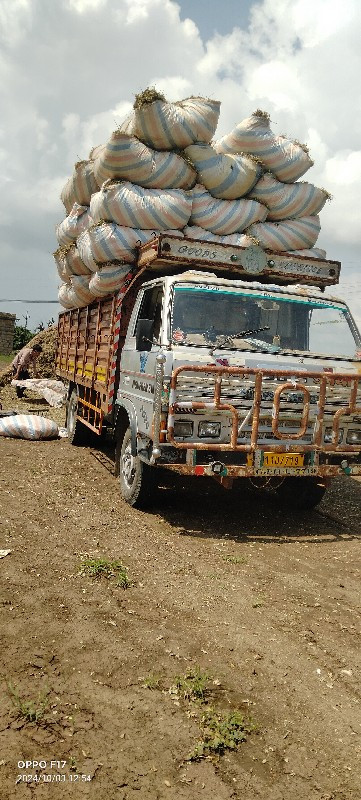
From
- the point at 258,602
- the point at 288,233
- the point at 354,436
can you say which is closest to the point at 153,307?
Result: the point at 288,233

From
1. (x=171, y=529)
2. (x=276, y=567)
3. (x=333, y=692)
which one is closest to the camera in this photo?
(x=333, y=692)

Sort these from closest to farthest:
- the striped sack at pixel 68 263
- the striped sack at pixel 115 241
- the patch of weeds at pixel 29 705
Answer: the patch of weeds at pixel 29 705 → the striped sack at pixel 115 241 → the striped sack at pixel 68 263

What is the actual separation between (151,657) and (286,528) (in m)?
2.94

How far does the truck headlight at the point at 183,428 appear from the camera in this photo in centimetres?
510

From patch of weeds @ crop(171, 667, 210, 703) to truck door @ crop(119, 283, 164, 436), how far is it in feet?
8.49

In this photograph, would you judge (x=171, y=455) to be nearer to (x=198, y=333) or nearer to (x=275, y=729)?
(x=198, y=333)

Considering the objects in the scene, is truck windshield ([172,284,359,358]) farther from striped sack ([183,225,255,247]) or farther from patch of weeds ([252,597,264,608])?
patch of weeds ([252,597,264,608])

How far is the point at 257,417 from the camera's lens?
17.0 feet

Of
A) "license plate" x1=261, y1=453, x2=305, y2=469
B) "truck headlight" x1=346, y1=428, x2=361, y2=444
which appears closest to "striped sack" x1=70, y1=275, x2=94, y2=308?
"license plate" x1=261, y1=453, x2=305, y2=469

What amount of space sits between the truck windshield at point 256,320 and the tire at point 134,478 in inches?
50.4

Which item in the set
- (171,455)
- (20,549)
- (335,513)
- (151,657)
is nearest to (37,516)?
(20,549)

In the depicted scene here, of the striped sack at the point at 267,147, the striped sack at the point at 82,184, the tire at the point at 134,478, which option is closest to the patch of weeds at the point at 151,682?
the tire at the point at 134,478

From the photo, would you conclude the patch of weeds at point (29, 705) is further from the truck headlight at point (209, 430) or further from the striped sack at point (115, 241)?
the striped sack at point (115, 241)

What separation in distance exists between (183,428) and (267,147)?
4136 mm
